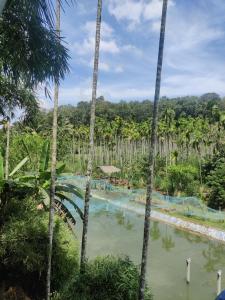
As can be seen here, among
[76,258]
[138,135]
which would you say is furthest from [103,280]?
[138,135]

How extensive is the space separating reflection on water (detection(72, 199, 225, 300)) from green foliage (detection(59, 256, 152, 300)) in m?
6.95

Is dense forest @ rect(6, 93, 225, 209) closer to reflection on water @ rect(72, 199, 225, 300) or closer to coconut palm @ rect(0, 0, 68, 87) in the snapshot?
coconut palm @ rect(0, 0, 68, 87)

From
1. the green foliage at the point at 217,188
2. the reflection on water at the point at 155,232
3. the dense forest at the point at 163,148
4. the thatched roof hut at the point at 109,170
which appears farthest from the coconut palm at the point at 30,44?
the thatched roof hut at the point at 109,170

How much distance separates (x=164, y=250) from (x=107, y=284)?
14.3m

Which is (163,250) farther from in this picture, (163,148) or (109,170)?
(163,148)

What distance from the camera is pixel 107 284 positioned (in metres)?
9.99

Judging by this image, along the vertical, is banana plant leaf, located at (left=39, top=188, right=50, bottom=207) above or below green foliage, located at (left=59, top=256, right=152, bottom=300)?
above

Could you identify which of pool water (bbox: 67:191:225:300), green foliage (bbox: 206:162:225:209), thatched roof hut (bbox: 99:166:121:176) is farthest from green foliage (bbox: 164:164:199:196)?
thatched roof hut (bbox: 99:166:121:176)

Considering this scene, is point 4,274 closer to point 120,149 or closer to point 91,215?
point 91,215

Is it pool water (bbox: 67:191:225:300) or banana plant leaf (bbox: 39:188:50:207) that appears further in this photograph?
pool water (bbox: 67:191:225:300)

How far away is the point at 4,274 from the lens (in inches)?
458

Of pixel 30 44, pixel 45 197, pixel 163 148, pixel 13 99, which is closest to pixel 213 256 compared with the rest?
pixel 45 197

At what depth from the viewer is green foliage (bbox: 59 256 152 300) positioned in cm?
981

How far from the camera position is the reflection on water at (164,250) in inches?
693
